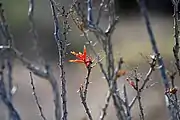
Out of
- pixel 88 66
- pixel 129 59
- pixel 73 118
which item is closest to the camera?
pixel 88 66

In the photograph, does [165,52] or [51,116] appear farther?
[165,52]

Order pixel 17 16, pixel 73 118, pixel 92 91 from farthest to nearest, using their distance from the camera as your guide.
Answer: pixel 17 16, pixel 92 91, pixel 73 118

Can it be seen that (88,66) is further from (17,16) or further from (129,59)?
(17,16)

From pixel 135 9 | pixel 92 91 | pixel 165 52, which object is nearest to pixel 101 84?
pixel 92 91

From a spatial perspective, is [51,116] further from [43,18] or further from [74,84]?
[43,18]

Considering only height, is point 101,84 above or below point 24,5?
below

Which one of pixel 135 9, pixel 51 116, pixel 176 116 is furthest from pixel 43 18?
pixel 176 116
